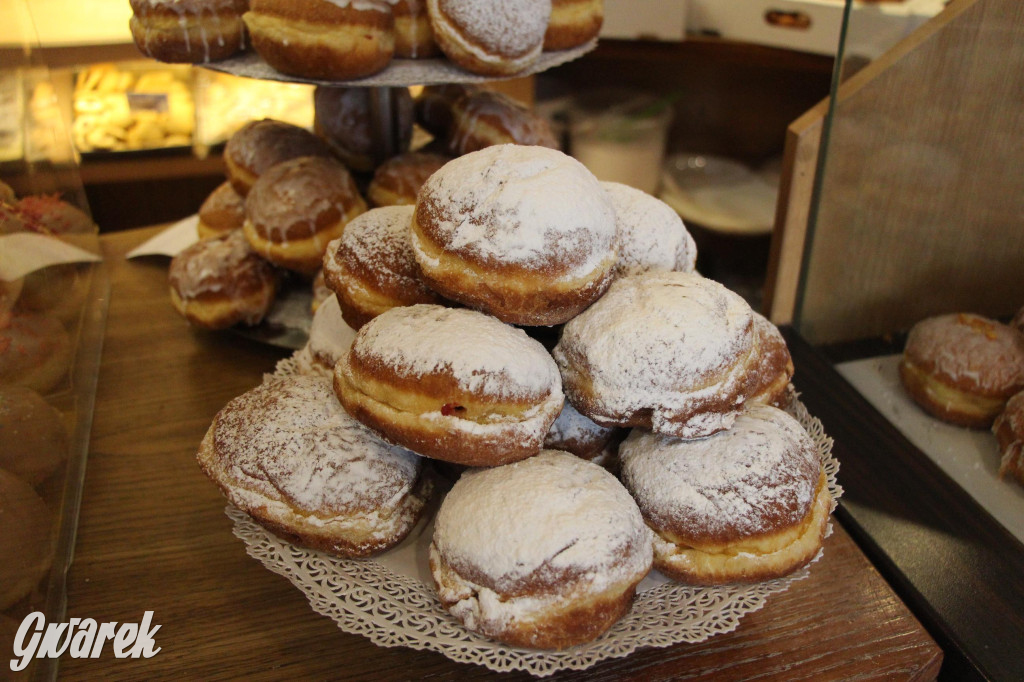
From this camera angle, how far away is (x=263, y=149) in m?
1.67

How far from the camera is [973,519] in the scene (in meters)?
1.16

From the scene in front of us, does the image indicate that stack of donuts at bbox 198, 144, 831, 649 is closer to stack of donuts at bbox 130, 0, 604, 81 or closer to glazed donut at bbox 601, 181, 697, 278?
Answer: glazed donut at bbox 601, 181, 697, 278

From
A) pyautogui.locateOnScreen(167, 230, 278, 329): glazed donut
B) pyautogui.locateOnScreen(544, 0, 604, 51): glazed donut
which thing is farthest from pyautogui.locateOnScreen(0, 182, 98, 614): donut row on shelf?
pyautogui.locateOnScreen(544, 0, 604, 51): glazed donut

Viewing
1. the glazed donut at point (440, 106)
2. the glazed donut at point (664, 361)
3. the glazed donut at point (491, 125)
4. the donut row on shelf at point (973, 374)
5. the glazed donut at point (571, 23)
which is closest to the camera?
the glazed donut at point (664, 361)

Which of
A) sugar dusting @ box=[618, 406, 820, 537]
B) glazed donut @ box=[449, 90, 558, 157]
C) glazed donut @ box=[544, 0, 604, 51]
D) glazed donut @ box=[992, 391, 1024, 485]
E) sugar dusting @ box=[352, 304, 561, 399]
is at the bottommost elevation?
glazed donut @ box=[992, 391, 1024, 485]

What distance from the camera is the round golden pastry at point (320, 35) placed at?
1258mm

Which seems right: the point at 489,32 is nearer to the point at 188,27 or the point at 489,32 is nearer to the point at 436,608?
the point at 188,27

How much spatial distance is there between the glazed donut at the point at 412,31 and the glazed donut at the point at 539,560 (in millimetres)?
899

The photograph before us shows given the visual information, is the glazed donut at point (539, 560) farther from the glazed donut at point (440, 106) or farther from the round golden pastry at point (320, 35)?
the glazed donut at point (440, 106)

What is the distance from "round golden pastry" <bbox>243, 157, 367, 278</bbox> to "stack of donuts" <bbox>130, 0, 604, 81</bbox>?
255 millimetres

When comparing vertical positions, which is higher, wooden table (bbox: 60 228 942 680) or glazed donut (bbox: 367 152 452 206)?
glazed donut (bbox: 367 152 452 206)

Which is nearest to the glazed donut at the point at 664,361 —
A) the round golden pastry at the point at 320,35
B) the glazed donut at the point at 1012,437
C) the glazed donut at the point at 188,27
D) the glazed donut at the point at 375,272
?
the glazed donut at the point at 375,272

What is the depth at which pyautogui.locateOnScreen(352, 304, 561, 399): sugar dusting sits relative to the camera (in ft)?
2.91

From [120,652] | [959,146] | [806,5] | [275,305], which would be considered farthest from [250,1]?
[806,5]
